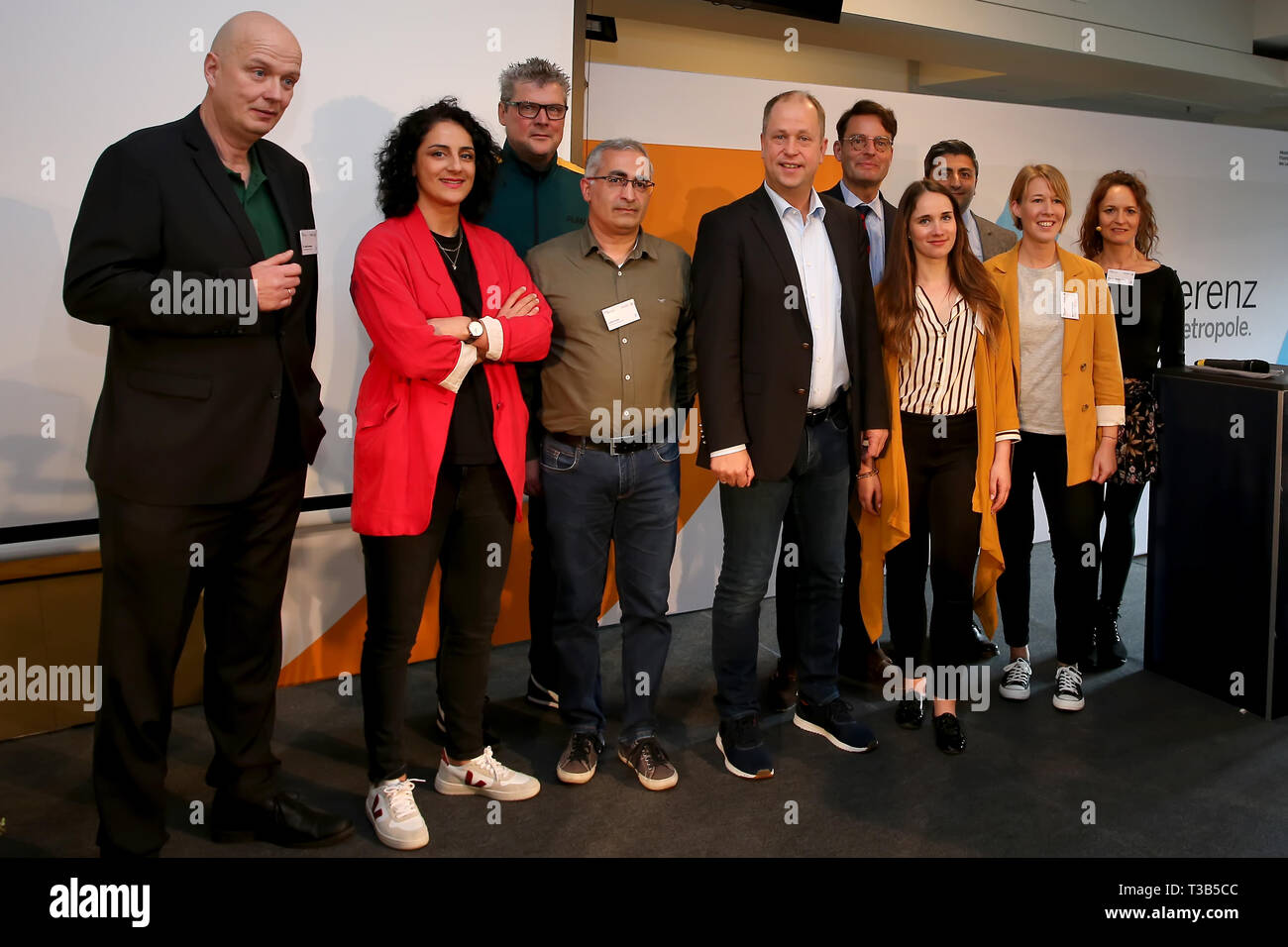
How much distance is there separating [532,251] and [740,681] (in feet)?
4.38

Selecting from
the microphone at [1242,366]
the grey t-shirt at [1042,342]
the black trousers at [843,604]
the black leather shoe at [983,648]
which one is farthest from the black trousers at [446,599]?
the microphone at [1242,366]

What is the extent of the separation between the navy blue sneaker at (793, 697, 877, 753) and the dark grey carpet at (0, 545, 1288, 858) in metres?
0.04

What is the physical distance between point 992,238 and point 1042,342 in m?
0.76

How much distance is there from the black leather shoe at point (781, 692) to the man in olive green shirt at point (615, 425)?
63 centimetres

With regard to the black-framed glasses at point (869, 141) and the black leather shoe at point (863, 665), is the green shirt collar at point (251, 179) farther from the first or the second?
the black leather shoe at point (863, 665)

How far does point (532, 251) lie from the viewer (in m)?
2.61

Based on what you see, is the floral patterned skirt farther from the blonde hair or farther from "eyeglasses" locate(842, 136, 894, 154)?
"eyeglasses" locate(842, 136, 894, 154)

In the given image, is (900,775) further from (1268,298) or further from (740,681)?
(1268,298)

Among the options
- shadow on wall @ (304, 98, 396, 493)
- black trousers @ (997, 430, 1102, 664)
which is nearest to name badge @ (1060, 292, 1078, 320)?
black trousers @ (997, 430, 1102, 664)

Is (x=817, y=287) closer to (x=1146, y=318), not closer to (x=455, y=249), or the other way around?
(x=455, y=249)

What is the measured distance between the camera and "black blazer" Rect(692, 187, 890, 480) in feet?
8.45

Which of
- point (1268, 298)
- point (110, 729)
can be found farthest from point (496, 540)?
point (1268, 298)

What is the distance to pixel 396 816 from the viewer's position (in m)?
2.39

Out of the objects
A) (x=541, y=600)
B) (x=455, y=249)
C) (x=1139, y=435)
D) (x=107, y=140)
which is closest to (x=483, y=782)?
(x=541, y=600)
